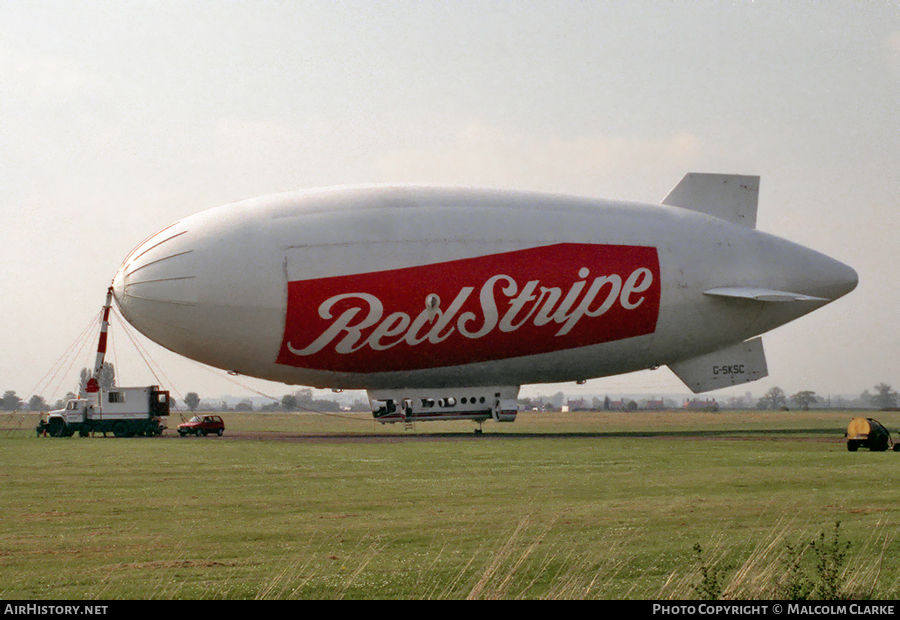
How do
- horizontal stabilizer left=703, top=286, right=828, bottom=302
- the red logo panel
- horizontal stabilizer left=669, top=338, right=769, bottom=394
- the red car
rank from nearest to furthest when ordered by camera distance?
1. the red logo panel
2. horizontal stabilizer left=703, top=286, right=828, bottom=302
3. horizontal stabilizer left=669, top=338, right=769, bottom=394
4. the red car

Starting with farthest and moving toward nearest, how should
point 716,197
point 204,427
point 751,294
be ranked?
point 204,427
point 716,197
point 751,294

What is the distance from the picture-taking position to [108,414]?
60844 millimetres

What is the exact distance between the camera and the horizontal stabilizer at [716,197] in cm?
5381

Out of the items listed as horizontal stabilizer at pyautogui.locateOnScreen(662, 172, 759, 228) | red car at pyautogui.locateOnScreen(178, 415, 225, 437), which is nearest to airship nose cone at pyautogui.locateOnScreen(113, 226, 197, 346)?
red car at pyautogui.locateOnScreen(178, 415, 225, 437)

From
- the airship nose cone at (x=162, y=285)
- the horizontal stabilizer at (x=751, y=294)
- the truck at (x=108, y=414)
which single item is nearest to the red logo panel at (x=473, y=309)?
the horizontal stabilizer at (x=751, y=294)

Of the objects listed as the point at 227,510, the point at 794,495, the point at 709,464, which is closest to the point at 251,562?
the point at 227,510

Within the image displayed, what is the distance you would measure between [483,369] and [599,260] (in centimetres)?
781

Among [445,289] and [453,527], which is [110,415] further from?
[453,527]

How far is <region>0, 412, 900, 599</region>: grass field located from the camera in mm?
13117

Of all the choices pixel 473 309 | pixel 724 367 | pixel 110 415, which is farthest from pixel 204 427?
pixel 724 367

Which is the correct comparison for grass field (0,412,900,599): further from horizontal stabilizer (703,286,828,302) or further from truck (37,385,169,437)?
truck (37,385,169,437)

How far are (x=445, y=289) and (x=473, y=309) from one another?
1.65 meters

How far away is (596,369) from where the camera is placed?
50.8m

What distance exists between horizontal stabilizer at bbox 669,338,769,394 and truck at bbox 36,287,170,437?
106ft
